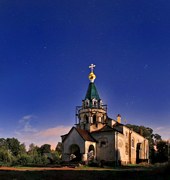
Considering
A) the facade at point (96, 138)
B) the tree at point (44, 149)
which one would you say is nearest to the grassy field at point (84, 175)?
the facade at point (96, 138)

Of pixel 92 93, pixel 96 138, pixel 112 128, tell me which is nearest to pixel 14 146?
pixel 92 93

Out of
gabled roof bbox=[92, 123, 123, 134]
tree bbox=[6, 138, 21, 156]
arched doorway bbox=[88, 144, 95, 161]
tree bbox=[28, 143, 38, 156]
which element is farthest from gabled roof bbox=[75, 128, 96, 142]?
tree bbox=[6, 138, 21, 156]

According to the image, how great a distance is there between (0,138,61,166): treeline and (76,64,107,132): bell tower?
789 centimetres

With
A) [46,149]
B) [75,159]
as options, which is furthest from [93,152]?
[46,149]

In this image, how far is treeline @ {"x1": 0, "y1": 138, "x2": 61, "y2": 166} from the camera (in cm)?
4625

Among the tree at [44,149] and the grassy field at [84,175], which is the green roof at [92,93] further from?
the tree at [44,149]

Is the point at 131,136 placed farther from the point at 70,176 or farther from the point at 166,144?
the point at 70,176

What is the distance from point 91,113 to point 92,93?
4040mm

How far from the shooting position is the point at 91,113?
164 feet

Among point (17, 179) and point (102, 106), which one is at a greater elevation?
point (102, 106)

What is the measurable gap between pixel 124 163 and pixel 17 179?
110 feet

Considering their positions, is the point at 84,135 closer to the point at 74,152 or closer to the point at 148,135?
the point at 74,152

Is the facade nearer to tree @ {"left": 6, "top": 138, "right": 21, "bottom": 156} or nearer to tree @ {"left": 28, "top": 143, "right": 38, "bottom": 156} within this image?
tree @ {"left": 28, "top": 143, "right": 38, "bottom": 156}

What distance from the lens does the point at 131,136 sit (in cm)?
5300
